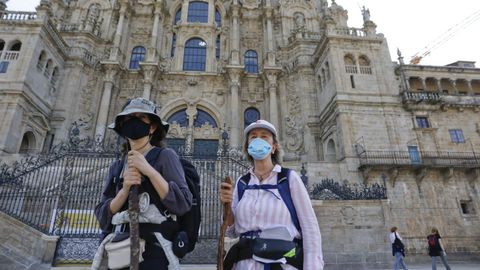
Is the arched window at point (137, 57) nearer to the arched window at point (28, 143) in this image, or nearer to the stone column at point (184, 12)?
the stone column at point (184, 12)

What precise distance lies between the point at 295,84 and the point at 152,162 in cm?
2177

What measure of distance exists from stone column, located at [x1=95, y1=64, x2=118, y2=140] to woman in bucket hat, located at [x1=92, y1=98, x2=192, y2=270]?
19.3m

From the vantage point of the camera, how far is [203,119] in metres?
22.9

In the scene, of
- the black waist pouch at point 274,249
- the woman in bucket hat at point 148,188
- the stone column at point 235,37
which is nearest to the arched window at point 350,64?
the stone column at point 235,37

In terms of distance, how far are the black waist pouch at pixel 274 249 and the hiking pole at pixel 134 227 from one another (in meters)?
0.84

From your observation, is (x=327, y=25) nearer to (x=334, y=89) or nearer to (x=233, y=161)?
(x=334, y=89)

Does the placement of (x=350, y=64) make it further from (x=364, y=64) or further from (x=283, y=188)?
(x=283, y=188)

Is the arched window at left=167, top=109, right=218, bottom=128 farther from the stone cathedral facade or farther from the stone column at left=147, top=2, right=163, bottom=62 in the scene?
the stone column at left=147, top=2, right=163, bottom=62

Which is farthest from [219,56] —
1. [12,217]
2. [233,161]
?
[12,217]

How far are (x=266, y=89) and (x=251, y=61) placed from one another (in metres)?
3.86

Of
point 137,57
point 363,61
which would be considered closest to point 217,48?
point 137,57

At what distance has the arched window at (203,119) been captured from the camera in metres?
22.5

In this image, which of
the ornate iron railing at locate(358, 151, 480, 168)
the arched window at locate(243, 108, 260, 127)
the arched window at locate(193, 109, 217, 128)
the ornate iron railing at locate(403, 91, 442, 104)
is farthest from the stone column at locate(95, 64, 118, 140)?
the ornate iron railing at locate(403, 91, 442, 104)

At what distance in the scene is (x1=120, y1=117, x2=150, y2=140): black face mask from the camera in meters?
2.12
